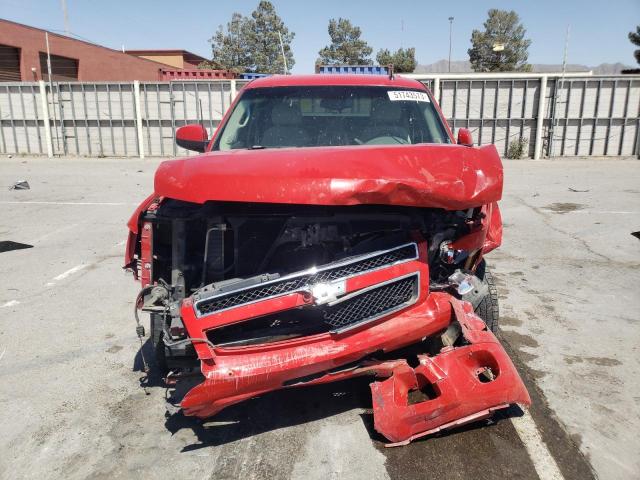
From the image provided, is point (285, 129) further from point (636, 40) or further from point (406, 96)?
point (636, 40)

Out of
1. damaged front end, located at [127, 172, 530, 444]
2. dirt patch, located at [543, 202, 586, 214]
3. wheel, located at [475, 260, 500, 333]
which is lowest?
dirt patch, located at [543, 202, 586, 214]

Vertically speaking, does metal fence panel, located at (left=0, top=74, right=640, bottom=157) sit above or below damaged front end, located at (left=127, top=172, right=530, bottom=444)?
above

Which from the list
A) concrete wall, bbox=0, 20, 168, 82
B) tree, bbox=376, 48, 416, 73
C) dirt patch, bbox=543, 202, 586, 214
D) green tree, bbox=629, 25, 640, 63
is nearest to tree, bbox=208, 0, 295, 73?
tree, bbox=376, 48, 416, 73

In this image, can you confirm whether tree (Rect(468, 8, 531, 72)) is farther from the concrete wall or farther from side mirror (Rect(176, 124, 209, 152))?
side mirror (Rect(176, 124, 209, 152))

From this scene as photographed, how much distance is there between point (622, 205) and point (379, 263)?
860cm

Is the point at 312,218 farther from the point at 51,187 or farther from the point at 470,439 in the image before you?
the point at 51,187

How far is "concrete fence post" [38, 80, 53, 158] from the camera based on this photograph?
18.5 metres

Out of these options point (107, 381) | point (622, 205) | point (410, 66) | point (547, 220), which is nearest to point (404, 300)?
point (107, 381)

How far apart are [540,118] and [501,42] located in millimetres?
41137

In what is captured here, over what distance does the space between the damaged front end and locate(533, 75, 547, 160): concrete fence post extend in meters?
16.4

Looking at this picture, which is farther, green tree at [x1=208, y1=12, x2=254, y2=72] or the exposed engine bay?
green tree at [x1=208, y1=12, x2=254, y2=72]

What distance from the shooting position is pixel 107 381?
3.26 meters

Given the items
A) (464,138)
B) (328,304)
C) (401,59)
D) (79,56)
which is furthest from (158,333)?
(401,59)

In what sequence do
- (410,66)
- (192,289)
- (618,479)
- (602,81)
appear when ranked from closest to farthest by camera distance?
1. (618,479)
2. (192,289)
3. (602,81)
4. (410,66)
